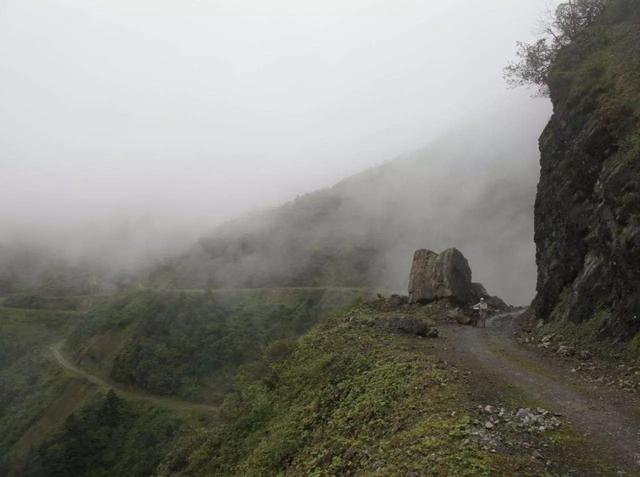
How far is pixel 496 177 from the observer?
12638 centimetres

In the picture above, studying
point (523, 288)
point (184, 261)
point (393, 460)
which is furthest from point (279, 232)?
point (393, 460)

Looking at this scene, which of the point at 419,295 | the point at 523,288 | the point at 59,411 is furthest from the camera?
the point at 59,411

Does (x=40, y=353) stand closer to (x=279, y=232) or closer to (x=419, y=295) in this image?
(x=279, y=232)

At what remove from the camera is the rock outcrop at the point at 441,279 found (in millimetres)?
34031

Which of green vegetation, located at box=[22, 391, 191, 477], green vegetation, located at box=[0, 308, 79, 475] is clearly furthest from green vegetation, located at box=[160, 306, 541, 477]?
green vegetation, located at box=[0, 308, 79, 475]

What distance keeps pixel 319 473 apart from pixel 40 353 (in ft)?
441

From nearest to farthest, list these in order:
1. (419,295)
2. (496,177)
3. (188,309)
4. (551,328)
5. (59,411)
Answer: (551,328) < (419,295) < (59,411) < (188,309) < (496,177)

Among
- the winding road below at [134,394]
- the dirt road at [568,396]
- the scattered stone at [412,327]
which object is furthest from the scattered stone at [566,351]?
the winding road below at [134,394]

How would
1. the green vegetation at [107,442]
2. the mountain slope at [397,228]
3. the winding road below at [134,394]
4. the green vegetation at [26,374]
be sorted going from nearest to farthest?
the green vegetation at [107,442] < the winding road below at [134,394] < the green vegetation at [26,374] < the mountain slope at [397,228]

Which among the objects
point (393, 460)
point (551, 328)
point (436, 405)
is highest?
point (551, 328)

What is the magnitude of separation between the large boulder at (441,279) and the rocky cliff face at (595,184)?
640 cm

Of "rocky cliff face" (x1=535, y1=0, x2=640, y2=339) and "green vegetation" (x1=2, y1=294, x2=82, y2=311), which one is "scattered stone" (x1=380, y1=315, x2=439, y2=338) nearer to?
"rocky cliff face" (x1=535, y1=0, x2=640, y2=339)

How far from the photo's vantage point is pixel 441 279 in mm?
34500

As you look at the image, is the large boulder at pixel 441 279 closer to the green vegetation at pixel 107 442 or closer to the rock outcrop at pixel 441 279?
the rock outcrop at pixel 441 279
